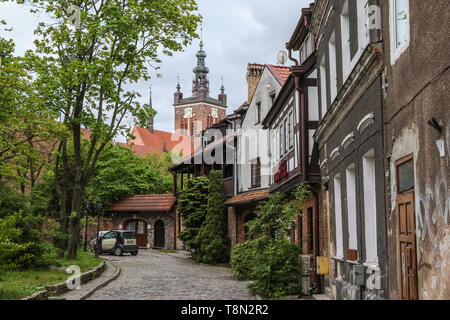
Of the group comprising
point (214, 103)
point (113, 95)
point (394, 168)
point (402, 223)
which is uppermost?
point (214, 103)

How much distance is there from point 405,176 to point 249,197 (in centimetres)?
1848

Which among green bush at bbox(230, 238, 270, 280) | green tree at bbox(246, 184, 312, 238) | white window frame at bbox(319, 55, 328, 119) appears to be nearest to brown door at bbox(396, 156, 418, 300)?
white window frame at bbox(319, 55, 328, 119)

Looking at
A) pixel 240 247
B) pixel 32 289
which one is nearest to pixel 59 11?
pixel 240 247

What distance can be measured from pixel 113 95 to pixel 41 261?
25.0ft

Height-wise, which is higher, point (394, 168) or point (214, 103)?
point (214, 103)

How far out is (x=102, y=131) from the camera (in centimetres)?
2086

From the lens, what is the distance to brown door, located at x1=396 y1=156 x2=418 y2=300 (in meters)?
6.26

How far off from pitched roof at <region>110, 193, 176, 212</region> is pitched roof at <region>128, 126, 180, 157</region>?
50067mm

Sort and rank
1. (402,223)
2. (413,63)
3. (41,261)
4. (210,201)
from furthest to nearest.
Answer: (210,201)
(41,261)
(402,223)
(413,63)

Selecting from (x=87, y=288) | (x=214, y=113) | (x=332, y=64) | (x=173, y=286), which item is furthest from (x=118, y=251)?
(x=214, y=113)

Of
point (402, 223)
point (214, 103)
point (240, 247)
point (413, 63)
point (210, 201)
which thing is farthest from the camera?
point (214, 103)

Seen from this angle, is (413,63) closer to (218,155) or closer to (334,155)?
(334,155)

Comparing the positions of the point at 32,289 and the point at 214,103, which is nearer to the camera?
the point at 32,289

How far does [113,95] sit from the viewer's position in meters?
21.0
